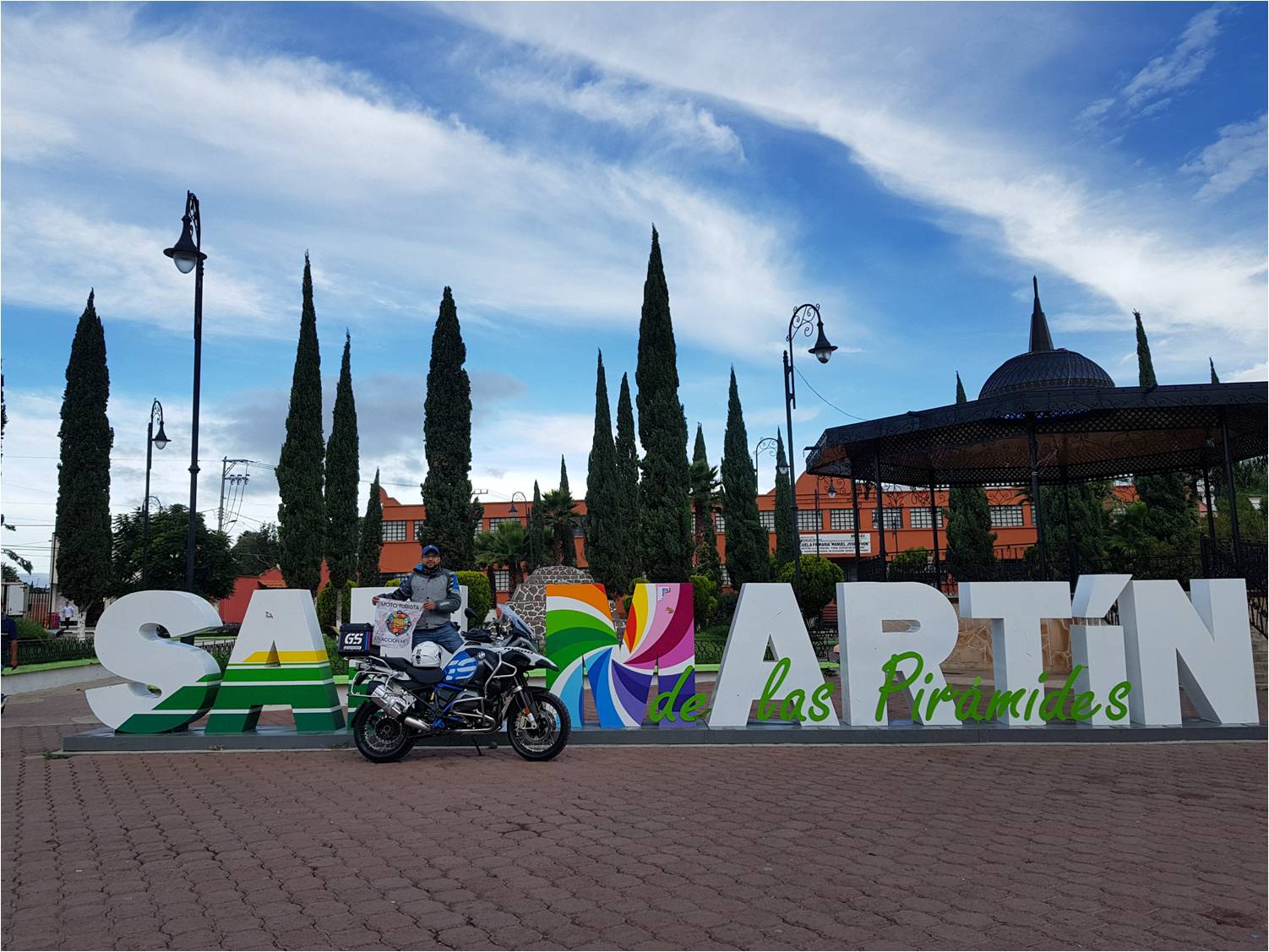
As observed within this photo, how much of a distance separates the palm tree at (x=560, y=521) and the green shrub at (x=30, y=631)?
102 feet

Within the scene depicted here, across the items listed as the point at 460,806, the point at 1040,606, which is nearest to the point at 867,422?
the point at 1040,606

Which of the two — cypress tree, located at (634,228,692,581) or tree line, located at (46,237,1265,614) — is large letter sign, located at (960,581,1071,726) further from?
cypress tree, located at (634,228,692,581)

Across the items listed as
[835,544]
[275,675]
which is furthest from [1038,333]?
[835,544]

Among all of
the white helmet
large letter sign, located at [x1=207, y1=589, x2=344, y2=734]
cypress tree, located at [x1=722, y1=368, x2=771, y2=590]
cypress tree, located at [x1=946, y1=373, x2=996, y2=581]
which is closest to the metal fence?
large letter sign, located at [x1=207, y1=589, x2=344, y2=734]

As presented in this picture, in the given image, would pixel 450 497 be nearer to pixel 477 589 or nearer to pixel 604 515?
pixel 477 589

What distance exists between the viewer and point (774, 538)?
183ft

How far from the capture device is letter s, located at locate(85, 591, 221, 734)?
980cm

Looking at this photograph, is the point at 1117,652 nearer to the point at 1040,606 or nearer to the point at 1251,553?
the point at 1040,606

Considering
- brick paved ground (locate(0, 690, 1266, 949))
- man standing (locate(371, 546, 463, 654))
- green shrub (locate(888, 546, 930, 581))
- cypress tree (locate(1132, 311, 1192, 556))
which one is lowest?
brick paved ground (locate(0, 690, 1266, 949))

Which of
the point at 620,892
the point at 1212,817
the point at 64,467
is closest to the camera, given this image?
the point at 620,892

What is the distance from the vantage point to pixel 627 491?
3916 cm

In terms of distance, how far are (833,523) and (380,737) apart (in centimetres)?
5093

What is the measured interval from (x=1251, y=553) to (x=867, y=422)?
301 inches

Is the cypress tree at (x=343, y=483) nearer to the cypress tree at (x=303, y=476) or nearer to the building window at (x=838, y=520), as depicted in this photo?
the cypress tree at (x=303, y=476)
